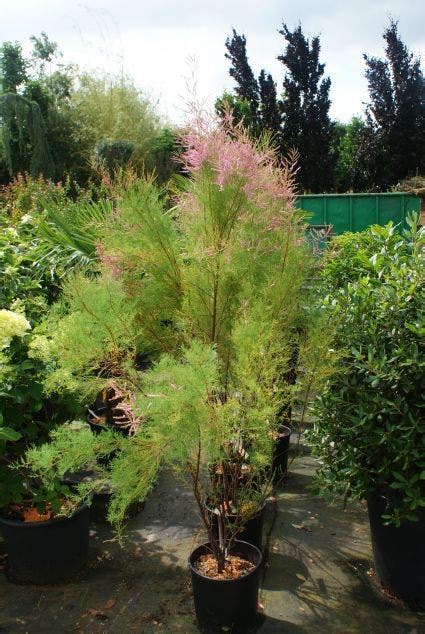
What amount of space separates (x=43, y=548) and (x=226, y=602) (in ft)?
3.29

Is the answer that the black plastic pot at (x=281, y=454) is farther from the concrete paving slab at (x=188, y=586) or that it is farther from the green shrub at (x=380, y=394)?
the green shrub at (x=380, y=394)

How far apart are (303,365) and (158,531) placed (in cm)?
143

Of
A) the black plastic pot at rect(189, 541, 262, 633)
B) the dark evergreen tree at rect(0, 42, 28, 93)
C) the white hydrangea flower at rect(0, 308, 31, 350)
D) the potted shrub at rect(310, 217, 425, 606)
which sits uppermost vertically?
the dark evergreen tree at rect(0, 42, 28, 93)

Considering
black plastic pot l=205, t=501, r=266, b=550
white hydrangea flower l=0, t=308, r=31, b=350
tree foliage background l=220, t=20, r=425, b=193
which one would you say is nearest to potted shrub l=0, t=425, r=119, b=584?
white hydrangea flower l=0, t=308, r=31, b=350

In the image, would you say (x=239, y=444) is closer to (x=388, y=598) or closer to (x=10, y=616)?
(x=388, y=598)

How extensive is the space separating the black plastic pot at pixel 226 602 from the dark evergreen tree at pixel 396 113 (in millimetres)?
17404

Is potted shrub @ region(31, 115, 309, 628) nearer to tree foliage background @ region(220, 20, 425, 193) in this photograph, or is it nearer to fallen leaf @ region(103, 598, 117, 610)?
fallen leaf @ region(103, 598, 117, 610)

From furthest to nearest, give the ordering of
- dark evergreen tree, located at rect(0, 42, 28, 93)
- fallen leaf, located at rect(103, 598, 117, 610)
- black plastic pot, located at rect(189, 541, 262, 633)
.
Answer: dark evergreen tree, located at rect(0, 42, 28, 93), fallen leaf, located at rect(103, 598, 117, 610), black plastic pot, located at rect(189, 541, 262, 633)

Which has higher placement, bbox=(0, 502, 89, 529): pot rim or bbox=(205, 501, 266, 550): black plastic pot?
bbox=(0, 502, 89, 529): pot rim

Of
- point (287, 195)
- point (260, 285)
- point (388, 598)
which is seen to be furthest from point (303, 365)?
point (388, 598)

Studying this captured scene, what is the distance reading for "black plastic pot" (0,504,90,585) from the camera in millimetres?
2773

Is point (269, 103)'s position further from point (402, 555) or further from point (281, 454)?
point (402, 555)

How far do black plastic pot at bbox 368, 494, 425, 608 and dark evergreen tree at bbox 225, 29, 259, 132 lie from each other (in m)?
17.8

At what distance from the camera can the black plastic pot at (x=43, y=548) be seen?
9.10 feet
